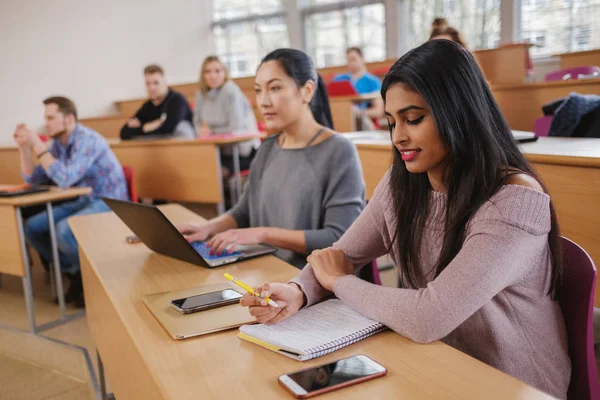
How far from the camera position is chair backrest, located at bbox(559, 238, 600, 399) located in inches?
40.9

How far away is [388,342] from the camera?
955 mm

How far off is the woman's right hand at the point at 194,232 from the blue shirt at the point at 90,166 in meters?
1.72

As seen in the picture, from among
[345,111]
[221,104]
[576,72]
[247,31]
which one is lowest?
[345,111]

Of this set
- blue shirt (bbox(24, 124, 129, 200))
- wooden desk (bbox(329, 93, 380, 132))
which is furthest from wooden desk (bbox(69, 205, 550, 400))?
wooden desk (bbox(329, 93, 380, 132))

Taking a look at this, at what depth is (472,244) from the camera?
0.99 m

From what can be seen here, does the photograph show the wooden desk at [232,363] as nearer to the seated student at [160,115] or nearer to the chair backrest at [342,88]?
the seated student at [160,115]

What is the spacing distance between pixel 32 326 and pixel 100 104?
18.4 ft

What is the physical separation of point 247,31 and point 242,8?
0.37 meters

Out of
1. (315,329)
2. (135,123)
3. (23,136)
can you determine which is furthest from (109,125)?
(315,329)

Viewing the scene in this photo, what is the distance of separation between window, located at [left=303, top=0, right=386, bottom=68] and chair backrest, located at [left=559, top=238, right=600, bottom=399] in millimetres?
7267

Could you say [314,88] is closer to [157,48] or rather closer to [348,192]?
[348,192]

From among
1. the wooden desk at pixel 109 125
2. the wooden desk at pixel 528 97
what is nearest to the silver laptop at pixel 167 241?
the wooden desk at pixel 528 97

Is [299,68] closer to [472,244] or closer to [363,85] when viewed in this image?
[472,244]

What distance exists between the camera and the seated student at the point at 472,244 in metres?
0.97
